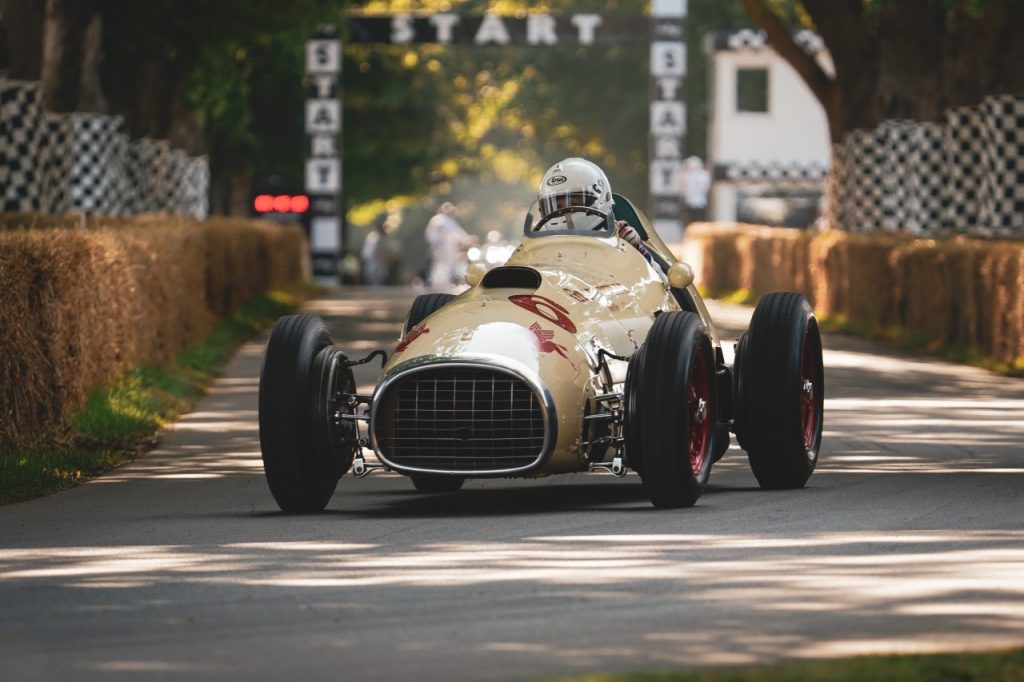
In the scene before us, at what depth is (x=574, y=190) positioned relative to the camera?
1404 centimetres

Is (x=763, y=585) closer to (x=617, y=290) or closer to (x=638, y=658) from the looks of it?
(x=638, y=658)

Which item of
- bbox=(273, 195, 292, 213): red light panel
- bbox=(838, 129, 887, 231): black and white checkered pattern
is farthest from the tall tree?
bbox=(273, 195, 292, 213): red light panel

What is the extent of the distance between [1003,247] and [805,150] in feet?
161

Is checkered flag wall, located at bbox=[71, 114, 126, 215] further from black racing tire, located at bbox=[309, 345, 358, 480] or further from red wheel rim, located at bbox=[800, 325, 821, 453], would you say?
black racing tire, located at bbox=[309, 345, 358, 480]

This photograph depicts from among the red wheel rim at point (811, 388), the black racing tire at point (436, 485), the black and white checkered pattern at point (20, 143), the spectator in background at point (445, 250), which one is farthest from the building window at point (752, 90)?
the black racing tire at point (436, 485)

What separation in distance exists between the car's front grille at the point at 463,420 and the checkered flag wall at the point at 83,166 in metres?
13.7

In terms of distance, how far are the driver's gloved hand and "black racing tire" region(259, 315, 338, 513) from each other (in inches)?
100

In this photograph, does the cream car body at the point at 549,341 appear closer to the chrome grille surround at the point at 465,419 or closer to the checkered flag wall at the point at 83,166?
the chrome grille surround at the point at 465,419

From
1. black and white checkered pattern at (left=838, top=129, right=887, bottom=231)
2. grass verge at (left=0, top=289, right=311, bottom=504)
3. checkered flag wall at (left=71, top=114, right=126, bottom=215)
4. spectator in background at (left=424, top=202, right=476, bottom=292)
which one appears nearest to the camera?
grass verge at (left=0, top=289, right=311, bottom=504)

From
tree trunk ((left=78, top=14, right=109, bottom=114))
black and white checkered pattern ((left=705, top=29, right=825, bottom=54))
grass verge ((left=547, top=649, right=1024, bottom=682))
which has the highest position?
black and white checkered pattern ((left=705, top=29, right=825, bottom=54))

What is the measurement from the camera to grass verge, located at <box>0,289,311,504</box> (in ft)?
45.7

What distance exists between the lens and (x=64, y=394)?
624 inches

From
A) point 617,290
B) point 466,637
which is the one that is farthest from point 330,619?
point 617,290

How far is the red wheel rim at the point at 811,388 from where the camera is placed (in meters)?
13.7
